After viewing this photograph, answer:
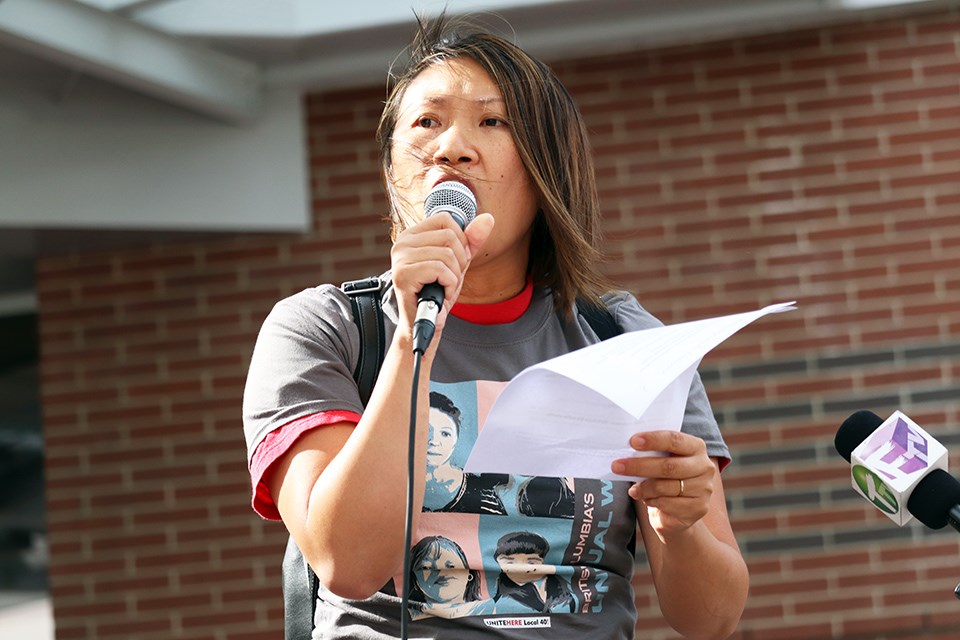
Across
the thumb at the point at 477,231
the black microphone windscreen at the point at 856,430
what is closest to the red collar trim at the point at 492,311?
the thumb at the point at 477,231

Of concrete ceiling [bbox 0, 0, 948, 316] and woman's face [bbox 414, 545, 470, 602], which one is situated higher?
concrete ceiling [bbox 0, 0, 948, 316]

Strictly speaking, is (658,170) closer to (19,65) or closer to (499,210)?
(19,65)

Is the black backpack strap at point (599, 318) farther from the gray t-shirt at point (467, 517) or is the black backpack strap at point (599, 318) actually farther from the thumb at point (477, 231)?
the thumb at point (477, 231)

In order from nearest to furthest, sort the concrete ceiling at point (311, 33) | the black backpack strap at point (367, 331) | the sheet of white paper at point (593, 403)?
the sheet of white paper at point (593, 403) → the black backpack strap at point (367, 331) → the concrete ceiling at point (311, 33)

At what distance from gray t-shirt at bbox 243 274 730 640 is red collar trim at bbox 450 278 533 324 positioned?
4cm

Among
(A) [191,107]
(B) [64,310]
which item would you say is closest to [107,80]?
(A) [191,107]

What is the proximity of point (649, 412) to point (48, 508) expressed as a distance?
4.92 metres

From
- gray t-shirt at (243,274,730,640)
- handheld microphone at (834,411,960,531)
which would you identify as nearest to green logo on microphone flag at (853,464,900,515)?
handheld microphone at (834,411,960,531)

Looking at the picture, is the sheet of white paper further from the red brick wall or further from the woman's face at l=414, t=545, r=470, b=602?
the red brick wall

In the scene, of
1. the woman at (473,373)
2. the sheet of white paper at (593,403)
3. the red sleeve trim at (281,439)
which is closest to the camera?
the sheet of white paper at (593,403)

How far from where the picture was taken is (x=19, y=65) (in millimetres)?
5285

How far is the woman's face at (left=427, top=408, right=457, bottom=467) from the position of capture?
1988 mm

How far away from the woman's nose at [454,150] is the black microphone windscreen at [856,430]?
2.41ft

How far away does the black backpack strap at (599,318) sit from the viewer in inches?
88.5
